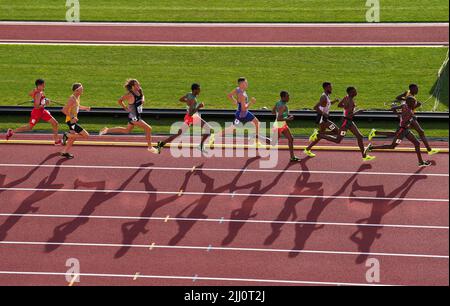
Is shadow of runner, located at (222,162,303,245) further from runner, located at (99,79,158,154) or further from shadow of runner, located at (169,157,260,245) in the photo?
runner, located at (99,79,158,154)

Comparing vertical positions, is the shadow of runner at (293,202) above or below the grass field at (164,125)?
below

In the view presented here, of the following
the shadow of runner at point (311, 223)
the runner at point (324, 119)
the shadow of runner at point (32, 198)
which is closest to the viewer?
the shadow of runner at point (311, 223)

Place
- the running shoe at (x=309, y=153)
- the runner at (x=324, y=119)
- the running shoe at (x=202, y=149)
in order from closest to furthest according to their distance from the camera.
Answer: the runner at (x=324, y=119), the running shoe at (x=309, y=153), the running shoe at (x=202, y=149)

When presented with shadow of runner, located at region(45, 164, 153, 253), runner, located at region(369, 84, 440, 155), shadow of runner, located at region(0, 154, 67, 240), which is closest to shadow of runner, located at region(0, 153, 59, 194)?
shadow of runner, located at region(0, 154, 67, 240)

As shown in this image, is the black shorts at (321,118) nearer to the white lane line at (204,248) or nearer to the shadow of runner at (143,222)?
the shadow of runner at (143,222)

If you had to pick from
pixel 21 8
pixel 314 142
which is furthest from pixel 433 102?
pixel 21 8

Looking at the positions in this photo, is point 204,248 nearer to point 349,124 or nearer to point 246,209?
point 246,209

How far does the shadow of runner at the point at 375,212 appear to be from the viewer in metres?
15.3

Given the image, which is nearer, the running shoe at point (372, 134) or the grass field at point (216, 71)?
the running shoe at point (372, 134)

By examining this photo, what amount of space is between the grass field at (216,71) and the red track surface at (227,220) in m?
4.51

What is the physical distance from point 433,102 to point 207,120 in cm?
693

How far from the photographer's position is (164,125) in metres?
21.7

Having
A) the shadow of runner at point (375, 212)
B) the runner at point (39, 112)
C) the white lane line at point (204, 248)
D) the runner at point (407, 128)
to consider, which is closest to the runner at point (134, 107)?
the runner at point (39, 112)

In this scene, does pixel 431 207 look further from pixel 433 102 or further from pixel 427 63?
pixel 427 63
